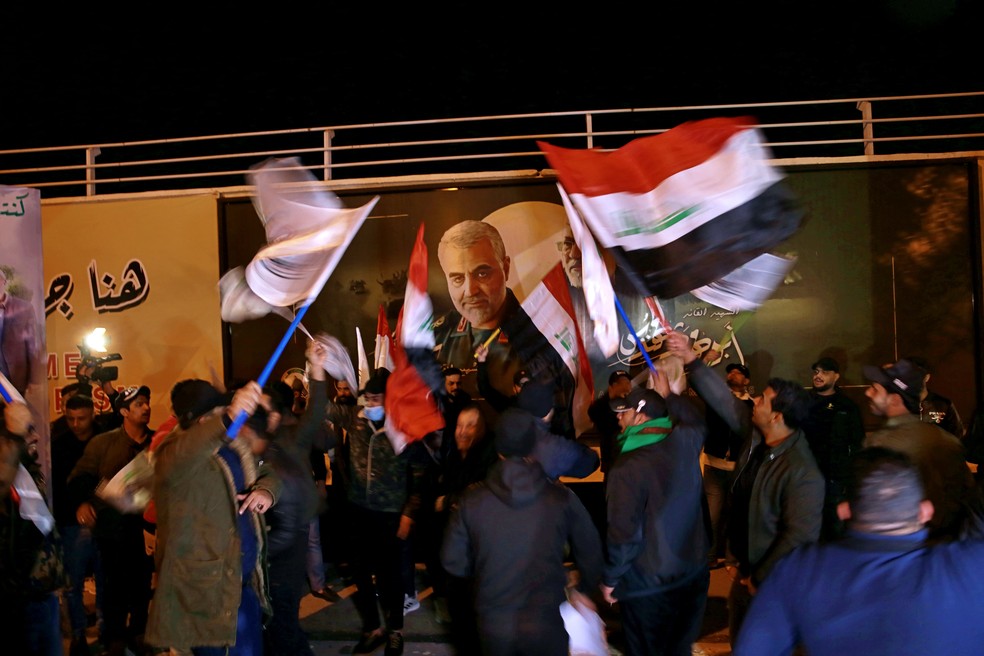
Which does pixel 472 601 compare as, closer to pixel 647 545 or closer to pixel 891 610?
pixel 647 545

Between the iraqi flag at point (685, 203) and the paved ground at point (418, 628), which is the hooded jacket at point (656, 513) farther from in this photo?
the paved ground at point (418, 628)

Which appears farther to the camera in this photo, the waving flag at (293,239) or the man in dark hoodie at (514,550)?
the waving flag at (293,239)

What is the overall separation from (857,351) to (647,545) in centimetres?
475

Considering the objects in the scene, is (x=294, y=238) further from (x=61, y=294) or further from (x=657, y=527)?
(x=61, y=294)

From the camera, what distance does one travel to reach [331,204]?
221 inches

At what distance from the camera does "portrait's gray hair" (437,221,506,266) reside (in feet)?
28.7

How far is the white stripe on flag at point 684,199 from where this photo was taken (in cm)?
486

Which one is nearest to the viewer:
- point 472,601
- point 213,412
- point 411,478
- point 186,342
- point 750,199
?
point 472,601

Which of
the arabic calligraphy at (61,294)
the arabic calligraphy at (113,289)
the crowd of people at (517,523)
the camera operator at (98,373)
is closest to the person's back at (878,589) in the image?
the crowd of people at (517,523)

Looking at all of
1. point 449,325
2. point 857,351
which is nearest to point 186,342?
point 449,325

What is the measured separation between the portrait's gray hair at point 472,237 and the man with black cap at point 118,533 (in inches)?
141

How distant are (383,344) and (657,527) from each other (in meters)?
4.38

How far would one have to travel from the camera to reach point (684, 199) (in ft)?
16.2

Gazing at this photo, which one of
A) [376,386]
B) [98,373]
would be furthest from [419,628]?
[98,373]
